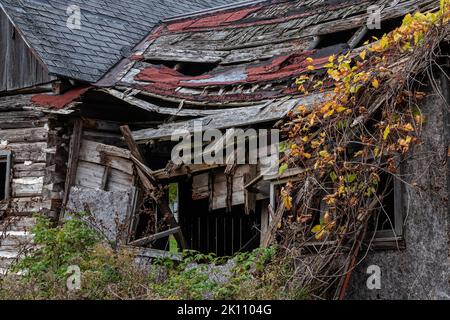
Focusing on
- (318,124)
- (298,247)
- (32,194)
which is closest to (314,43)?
(318,124)

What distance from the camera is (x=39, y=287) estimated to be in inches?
361

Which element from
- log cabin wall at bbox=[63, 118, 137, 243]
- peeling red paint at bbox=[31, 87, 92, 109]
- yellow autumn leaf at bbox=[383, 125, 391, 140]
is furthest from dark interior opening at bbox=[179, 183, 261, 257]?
yellow autumn leaf at bbox=[383, 125, 391, 140]

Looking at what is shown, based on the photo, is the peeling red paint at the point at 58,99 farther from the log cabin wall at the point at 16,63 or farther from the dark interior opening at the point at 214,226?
the dark interior opening at the point at 214,226

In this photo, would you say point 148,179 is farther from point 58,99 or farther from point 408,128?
point 408,128

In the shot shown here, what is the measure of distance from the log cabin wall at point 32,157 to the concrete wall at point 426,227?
5.89 metres

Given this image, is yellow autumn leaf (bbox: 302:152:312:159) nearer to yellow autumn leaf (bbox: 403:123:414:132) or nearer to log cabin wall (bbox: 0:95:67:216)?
yellow autumn leaf (bbox: 403:123:414:132)

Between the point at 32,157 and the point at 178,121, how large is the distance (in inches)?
110

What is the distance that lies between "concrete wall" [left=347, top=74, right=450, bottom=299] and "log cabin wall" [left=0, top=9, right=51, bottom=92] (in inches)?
269

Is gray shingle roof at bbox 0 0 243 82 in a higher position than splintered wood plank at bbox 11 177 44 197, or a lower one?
higher

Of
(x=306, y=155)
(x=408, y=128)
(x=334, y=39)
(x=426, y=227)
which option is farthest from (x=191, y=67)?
(x=426, y=227)

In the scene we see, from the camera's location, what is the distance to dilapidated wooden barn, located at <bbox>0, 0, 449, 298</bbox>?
35.4 ft

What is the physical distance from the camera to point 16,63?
13.8 metres

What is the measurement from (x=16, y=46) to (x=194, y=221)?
4388 millimetres

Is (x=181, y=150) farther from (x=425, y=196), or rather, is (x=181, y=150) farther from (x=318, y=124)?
(x=425, y=196)
